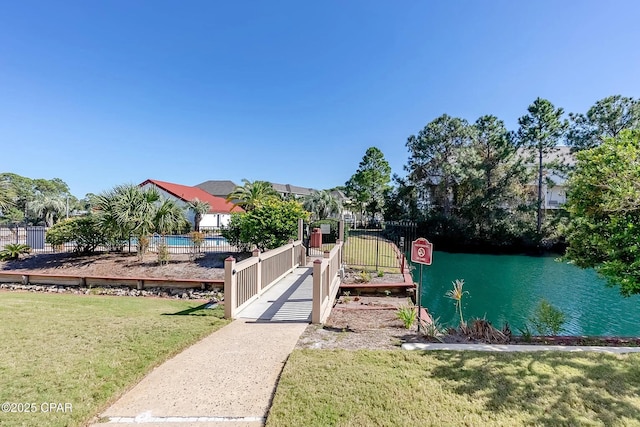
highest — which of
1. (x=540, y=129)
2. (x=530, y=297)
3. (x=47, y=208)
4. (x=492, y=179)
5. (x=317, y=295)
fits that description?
(x=540, y=129)

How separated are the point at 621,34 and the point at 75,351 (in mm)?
15067

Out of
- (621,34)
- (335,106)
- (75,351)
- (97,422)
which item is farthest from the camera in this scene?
(335,106)

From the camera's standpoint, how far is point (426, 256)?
5652mm

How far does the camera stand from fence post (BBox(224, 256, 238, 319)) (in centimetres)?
565

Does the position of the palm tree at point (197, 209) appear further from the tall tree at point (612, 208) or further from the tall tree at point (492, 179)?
the tall tree at point (612, 208)

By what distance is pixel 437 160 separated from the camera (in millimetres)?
27859

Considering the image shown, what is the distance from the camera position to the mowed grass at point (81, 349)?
282 cm

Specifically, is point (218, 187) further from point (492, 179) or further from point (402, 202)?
point (492, 179)

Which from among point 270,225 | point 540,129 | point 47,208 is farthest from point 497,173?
point 47,208

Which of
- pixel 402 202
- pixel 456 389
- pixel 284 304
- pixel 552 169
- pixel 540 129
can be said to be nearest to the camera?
pixel 456 389

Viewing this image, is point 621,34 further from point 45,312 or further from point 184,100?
point 184,100

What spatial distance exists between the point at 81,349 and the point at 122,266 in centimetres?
844

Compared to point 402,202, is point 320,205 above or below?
below

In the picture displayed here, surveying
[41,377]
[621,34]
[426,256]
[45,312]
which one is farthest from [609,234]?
[45,312]
